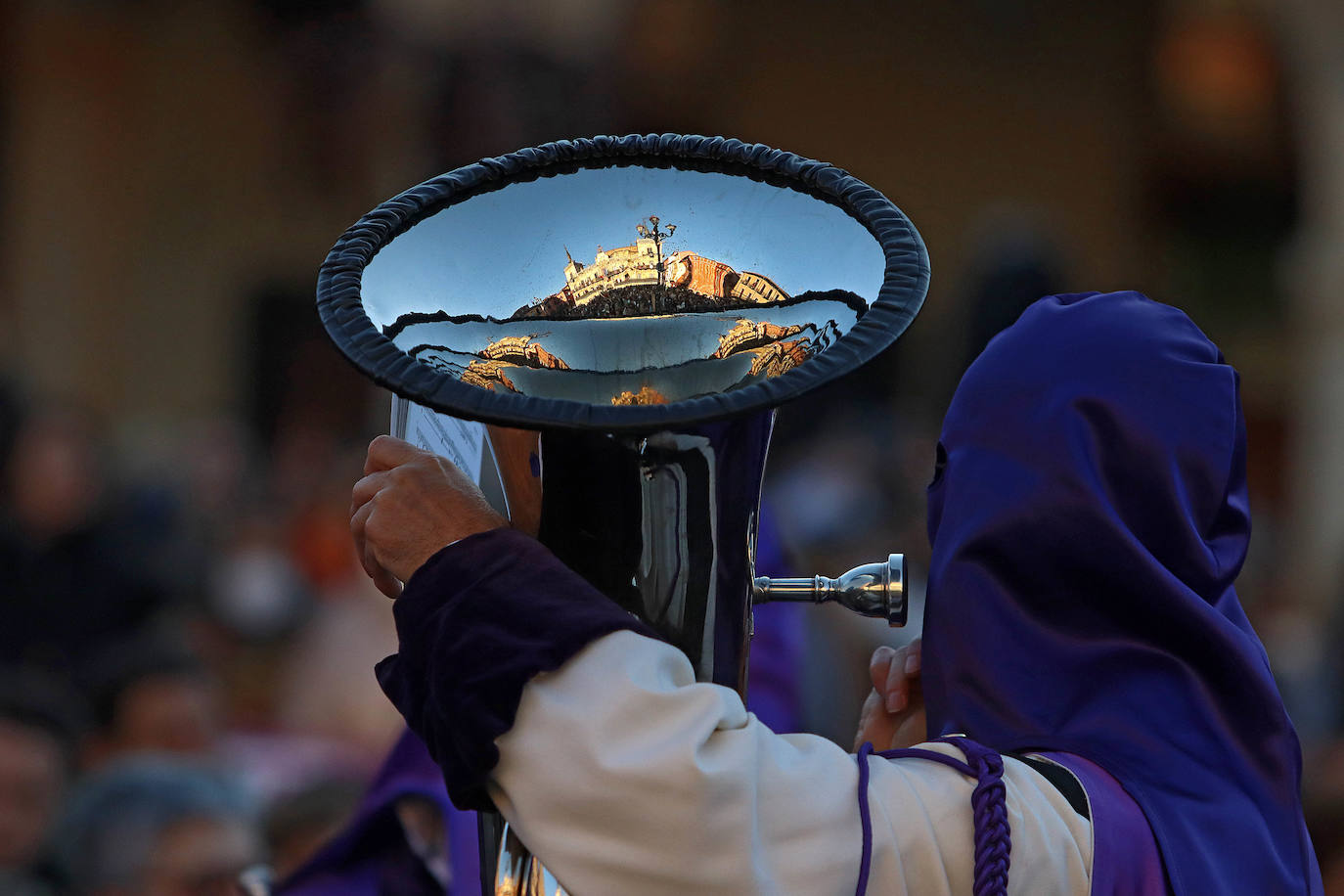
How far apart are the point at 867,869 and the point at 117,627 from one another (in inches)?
173

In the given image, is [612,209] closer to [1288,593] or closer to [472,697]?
[472,697]

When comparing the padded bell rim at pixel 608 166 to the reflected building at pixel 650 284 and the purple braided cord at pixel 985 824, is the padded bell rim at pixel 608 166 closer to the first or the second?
the reflected building at pixel 650 284

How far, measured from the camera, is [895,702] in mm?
2273

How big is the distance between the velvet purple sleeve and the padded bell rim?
17 centimetres

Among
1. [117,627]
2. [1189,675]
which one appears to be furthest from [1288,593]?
[1189,675]

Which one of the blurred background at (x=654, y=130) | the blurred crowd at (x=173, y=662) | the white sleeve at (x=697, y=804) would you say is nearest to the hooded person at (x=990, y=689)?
the white sleeve at (x=697, y=804)

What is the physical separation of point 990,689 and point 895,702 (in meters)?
0.34

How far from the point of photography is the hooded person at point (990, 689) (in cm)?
159

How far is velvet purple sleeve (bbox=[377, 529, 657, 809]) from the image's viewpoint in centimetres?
161

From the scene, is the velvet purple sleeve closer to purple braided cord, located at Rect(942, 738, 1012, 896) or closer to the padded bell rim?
the padded bell rim

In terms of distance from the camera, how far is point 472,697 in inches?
63.1

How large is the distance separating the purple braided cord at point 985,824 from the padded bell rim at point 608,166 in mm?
399

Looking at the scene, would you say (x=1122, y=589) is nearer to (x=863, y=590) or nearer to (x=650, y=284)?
(x=863, y=590)

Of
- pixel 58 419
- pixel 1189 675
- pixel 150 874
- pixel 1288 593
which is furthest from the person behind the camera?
pixel 1288 593
